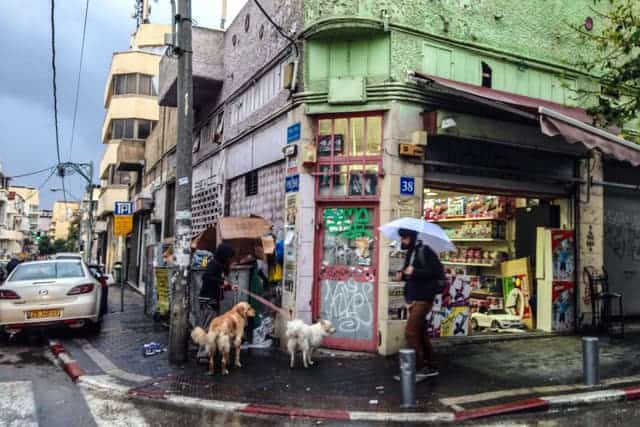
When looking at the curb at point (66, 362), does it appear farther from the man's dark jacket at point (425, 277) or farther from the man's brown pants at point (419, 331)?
the man's dark jacket at point (425, 277)

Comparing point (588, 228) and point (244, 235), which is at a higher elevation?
point (588, 228)

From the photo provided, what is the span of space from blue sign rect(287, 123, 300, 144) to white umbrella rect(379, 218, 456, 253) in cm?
294

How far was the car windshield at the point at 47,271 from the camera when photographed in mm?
10453

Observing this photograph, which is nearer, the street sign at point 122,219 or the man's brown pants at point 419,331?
the man's brown pants at point 419,331

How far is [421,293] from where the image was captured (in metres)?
6.96

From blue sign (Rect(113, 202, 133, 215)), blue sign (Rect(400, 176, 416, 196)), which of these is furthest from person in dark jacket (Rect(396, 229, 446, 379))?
blue sign (Rect(113, 202, 133, 215))

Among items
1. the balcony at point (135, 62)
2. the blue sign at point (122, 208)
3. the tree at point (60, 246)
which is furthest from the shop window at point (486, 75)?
the tree at point (60, 246)

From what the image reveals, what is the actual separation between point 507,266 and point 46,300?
9.52 metres

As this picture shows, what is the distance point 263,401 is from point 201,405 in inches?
27.7

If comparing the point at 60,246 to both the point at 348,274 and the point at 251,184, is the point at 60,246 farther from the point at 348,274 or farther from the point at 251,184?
the point at 348,274

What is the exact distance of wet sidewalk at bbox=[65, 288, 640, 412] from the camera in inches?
243

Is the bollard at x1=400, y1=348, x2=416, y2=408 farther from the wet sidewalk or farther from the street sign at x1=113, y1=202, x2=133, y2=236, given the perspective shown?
the street sign at x1=113, y1=202, x2=133, y2=236

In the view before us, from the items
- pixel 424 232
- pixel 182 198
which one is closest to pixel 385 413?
pixel 424 232

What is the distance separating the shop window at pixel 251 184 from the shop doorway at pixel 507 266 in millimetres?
3940
